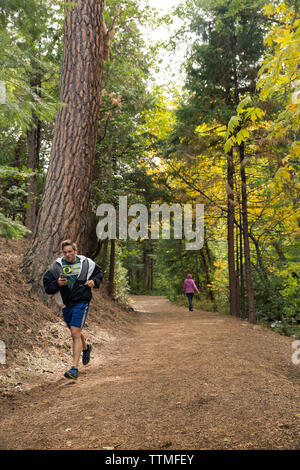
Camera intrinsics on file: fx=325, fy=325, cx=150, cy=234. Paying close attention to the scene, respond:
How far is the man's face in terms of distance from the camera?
476 cm

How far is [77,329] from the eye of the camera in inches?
188

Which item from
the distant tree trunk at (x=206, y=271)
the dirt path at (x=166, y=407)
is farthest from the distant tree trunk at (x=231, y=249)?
the dirt path at (x=166, y=407)

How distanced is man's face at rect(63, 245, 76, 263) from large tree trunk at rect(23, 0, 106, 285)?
219cm

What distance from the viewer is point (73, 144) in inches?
292

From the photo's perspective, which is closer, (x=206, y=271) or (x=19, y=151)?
(x=19, y=151)

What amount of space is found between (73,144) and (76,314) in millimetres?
4216

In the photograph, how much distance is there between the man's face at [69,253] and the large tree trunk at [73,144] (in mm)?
2192

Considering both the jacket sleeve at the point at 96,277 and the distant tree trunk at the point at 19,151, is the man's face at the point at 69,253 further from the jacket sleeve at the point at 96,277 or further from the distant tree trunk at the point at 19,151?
the distant tree trunk at the point at 19,151

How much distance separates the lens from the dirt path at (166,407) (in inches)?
102

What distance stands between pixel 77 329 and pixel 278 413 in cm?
287

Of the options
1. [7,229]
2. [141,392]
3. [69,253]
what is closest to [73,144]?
[69,253]

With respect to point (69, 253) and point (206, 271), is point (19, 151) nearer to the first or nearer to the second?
point (69, 253)

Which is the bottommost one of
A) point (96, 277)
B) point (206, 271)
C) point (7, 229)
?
point (206, 271)

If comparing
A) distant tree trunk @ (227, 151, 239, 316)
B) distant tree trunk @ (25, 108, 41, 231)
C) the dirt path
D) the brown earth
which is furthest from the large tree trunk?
distant tree trunk @ (227, 151, 239, 316)
